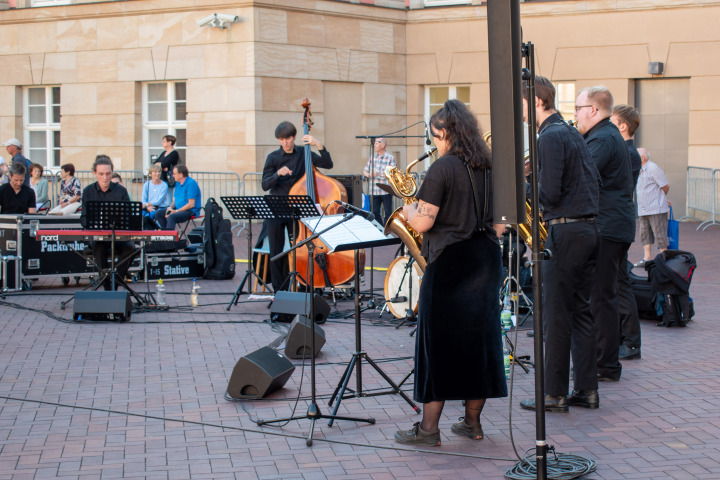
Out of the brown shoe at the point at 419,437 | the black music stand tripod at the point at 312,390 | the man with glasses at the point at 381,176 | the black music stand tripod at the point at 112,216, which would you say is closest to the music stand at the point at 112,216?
the black music stand tripod at the point at 112,216

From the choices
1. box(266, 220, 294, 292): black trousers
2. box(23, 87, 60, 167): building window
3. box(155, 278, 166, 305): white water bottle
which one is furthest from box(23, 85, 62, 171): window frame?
box(266, 220, 294, 292): black trousers

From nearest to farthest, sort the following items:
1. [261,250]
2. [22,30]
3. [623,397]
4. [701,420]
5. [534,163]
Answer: [534,163] → [701,420] → [623,397] → [261,250] → [22,30]

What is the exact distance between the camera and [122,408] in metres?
6.27

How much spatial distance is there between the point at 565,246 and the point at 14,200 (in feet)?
29.9

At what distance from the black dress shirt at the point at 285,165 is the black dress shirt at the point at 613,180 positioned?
13.8ft

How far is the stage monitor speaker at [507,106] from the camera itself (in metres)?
4.23

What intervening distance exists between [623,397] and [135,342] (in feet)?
14.6

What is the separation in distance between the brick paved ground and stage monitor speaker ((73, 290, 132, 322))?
46 centimetres

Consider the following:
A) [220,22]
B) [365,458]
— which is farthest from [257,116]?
[365,458]

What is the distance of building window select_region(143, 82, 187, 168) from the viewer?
2098 centimetres

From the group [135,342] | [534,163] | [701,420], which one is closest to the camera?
[534,163]

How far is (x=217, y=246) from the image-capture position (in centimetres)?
1307

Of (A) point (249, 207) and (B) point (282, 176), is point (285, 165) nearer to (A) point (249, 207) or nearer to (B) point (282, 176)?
(B) point (282, 176)

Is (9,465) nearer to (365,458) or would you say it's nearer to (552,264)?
(365,458)
